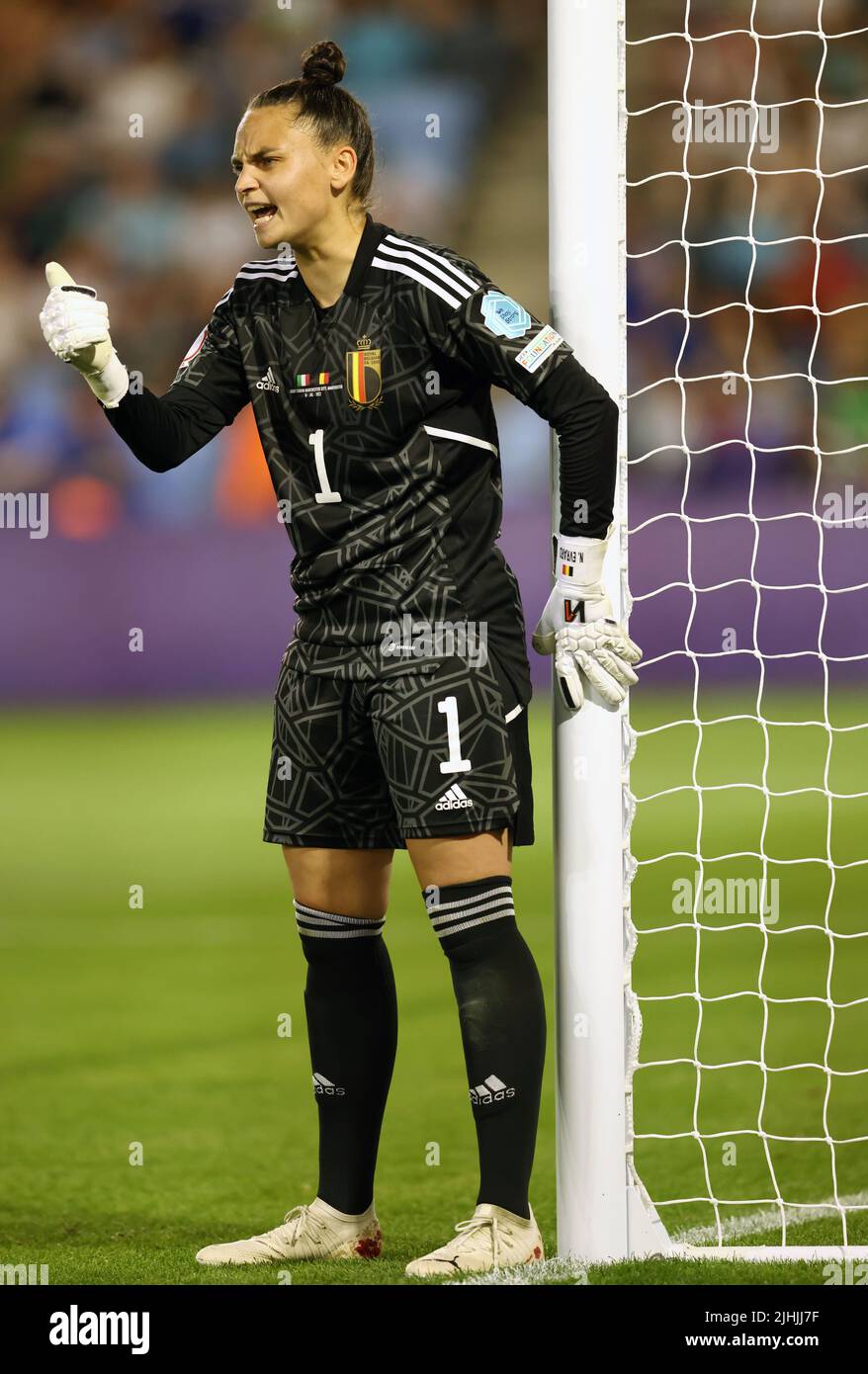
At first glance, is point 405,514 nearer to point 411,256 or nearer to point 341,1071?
point 411,256

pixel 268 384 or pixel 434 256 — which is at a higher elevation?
pixel 434 256

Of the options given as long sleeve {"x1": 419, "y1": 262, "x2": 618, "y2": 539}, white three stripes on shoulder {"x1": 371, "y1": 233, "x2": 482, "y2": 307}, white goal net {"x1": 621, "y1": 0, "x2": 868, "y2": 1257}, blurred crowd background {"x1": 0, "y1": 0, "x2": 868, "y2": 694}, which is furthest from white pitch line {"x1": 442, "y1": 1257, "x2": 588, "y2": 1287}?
blurred crowd background {"x1": 0, "y1": 0, "x2": 868, "y2": 694}

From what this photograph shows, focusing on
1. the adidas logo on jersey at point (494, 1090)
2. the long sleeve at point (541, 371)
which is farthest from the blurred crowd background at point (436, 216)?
the adidas logo on jersey at point (494, 1090)

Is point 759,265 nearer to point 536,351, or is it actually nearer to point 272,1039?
point 272,1039

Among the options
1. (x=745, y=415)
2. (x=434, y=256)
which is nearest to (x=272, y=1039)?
(x=434, y=256)

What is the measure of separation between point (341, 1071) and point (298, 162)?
4.58 feet

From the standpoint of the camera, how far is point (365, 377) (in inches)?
104

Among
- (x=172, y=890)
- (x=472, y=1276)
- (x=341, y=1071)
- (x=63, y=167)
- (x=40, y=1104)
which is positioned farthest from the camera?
(x=63, y=167)

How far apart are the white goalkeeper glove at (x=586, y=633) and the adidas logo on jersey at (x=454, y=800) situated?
26 centimetres

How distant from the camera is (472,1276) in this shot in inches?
100

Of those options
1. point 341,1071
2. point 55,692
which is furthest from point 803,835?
point 55,692

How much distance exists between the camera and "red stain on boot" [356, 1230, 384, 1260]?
280cm

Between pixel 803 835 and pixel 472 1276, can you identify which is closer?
pixel 472 1276

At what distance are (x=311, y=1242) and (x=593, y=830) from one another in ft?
2.54
